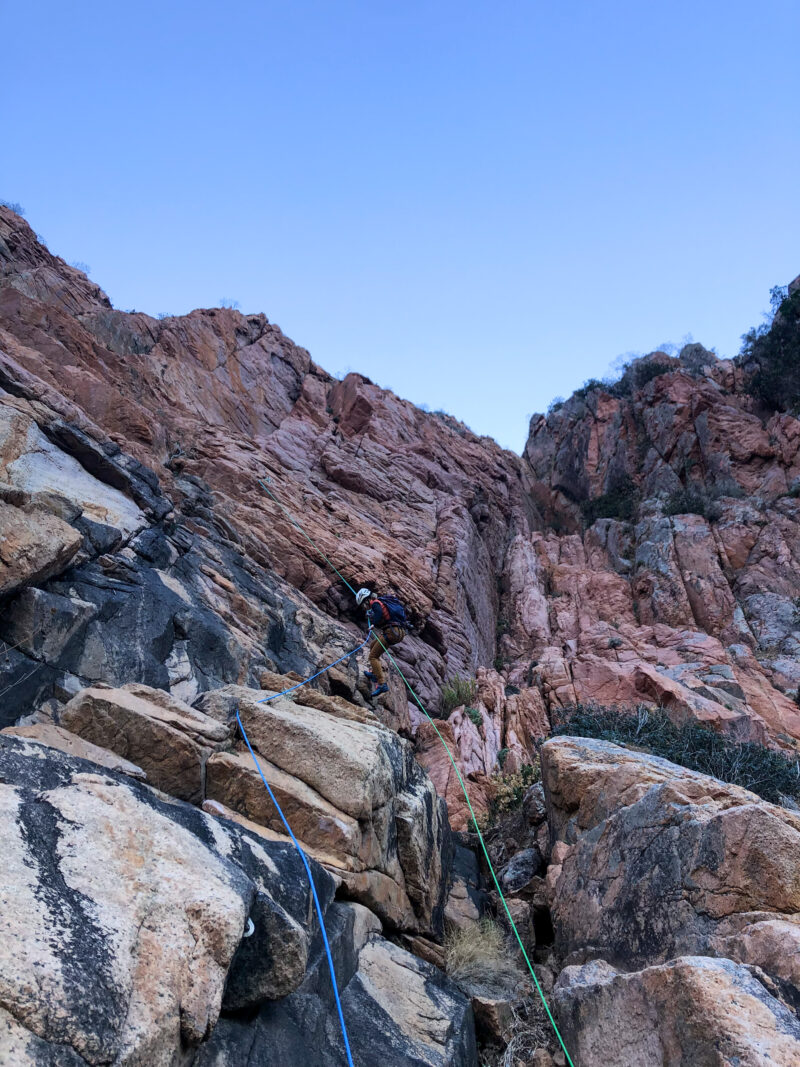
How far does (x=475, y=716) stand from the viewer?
50.3 feet

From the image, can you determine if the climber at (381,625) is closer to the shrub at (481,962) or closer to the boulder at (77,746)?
the shrub at (481,962)

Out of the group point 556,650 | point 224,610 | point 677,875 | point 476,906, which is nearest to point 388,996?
point 677,875


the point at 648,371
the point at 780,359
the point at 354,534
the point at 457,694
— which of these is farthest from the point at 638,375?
the point at 457,694

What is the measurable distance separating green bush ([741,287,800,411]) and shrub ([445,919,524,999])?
32.1 metres

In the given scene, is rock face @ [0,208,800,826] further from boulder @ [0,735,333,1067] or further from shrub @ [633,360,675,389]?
boulder @ [0,735,333,1067]

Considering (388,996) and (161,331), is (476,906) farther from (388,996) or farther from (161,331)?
(161,331)

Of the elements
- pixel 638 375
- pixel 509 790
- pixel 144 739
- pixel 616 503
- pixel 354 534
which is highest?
pixel 638 375

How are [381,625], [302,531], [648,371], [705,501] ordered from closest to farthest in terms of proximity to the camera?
A: [381,625] < [302,531] < [705,501] < [648,371]

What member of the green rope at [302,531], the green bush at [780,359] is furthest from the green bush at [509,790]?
the green bush at [780,359]

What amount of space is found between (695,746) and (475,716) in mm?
4531

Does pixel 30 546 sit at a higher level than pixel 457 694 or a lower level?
lower

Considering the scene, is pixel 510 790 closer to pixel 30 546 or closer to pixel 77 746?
pixel 77 746

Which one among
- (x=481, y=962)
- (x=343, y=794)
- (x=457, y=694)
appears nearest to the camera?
(x=343, y=794)

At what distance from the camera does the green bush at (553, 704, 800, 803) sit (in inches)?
494
